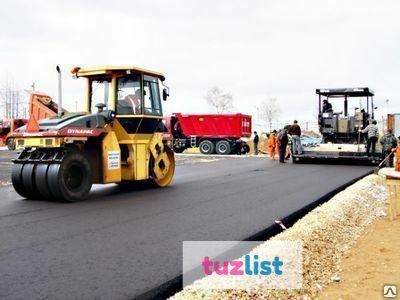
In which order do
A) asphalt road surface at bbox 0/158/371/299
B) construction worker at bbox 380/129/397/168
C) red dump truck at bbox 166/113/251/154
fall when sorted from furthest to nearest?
red dump truck at bbox 166/113/251/154, construction worker at bbox 380/129/397/168, asphalt road surface at bbox 0/158/371/299

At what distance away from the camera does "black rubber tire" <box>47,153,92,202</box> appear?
7.40 m

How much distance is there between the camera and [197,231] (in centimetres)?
549

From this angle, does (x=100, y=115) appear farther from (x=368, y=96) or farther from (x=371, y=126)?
(x=368, y=96)

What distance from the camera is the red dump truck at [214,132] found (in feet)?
86.1

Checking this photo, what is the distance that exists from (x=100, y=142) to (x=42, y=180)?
4.23 ft

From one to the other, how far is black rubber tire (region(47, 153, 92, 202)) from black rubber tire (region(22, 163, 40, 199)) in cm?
37

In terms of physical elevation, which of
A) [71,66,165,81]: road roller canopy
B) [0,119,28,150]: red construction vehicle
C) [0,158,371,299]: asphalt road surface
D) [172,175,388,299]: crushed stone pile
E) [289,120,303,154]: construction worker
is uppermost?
[71,66,165,81]: road roller canopy

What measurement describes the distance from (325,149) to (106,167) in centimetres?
1038

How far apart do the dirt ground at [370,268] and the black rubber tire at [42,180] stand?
474cm

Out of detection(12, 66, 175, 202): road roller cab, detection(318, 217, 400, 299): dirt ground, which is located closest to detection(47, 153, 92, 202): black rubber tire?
detection(12, 66, 175, 202): road roller cab

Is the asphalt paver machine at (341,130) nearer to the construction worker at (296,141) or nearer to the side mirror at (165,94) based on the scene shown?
the construction worker at (296,141)

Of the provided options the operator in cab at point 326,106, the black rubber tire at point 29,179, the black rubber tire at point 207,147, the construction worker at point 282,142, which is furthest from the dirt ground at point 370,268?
the black rubber tire at point 207,147

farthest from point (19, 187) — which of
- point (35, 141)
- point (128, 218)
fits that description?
point (128, 218)

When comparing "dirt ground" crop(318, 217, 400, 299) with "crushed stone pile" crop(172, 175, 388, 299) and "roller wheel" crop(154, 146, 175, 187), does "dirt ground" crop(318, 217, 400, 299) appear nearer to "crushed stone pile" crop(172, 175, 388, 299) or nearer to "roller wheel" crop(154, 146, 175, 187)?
"crushed stone pile" crop(172, 175, 388, 299)
